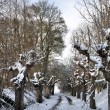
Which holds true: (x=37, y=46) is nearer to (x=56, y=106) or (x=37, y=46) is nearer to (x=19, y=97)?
(x=56, y=106)

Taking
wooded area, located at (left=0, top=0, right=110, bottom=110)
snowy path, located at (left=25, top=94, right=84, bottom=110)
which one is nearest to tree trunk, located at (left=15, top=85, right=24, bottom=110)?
wooded area, located at (left=0, top=0, right=110, bottom=110)

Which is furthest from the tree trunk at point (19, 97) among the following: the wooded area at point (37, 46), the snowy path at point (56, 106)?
the snowy path at point (56, 106)

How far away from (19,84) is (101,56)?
813 cm

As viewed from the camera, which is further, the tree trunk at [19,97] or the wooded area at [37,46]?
the tree trunk at [19,97]

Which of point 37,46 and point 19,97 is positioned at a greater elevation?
point 37,46

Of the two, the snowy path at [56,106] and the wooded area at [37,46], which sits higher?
the wooded area at [37,46]

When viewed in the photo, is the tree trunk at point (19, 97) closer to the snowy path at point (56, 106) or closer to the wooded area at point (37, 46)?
the wooded area at point (37, 46)

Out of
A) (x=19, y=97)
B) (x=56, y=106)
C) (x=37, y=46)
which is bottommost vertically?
(x=56, y=106)

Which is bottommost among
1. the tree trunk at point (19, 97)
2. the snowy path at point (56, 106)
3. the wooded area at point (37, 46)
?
the snowy path at point (56, 106)

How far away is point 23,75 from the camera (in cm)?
2352

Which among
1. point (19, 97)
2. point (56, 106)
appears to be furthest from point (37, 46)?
point (19, 97)

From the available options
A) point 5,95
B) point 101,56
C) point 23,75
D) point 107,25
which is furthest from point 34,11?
point 101,56

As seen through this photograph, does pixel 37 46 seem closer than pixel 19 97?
No

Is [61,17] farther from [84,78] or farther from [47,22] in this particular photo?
[84,78]
